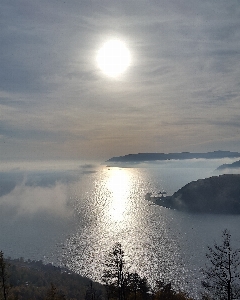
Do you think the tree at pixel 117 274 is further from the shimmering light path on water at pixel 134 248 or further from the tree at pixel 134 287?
the shimmering light path on water at pixel 134 248

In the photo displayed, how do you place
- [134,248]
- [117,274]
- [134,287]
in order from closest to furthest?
[117,274]
[134,287]
[134,248]

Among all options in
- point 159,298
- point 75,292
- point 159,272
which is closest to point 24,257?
point 75,292

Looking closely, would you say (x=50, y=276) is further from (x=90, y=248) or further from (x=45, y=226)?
(x=45, y=226)

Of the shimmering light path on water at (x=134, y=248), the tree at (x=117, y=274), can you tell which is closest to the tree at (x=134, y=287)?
the tree at (x=117, y=274)

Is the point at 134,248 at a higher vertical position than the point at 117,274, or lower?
lower

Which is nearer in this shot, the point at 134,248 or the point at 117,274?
the point at 117,274

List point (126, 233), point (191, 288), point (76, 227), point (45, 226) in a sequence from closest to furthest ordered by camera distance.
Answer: point (191, 288) → point (126, 233) → point (76, 227) → point (45, 226)

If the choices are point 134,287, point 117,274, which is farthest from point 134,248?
point 117,274

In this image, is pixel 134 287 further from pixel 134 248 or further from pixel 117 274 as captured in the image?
pixel 134 248

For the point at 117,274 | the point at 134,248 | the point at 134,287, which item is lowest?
the point at 134,248

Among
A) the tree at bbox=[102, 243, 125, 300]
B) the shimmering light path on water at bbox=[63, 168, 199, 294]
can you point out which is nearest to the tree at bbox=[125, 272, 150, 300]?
the tree at bbox=[102, 243, 125, 300]

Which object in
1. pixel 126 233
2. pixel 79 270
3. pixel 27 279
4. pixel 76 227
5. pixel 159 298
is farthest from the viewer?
pixel 76 227
